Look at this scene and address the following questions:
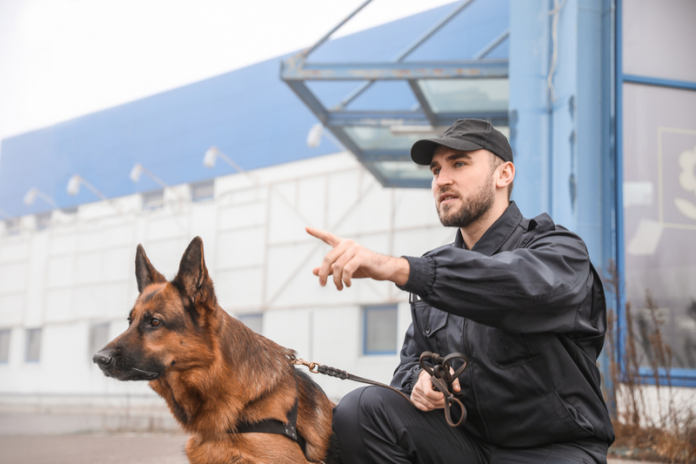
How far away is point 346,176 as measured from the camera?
6742 mm

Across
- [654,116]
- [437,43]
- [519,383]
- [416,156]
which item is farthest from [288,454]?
[437,43]

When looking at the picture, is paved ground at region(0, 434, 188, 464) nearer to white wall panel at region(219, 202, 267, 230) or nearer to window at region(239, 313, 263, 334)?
window at region(239, 313, 263, 334)

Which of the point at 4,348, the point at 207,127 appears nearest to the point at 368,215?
the point at 207,127

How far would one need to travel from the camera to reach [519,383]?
5.46 ft

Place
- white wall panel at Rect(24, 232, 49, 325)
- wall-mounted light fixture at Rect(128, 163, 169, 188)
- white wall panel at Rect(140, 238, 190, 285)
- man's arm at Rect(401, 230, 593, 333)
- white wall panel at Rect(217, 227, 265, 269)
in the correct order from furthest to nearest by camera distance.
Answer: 1. wall-mounted light fixture at Rect(128, 163, 169, 188)
2. white wall panel at Rect(217, 227, 265, 269)
3. white wall panel at Rect(140, 238, 190, 285)
4. white wall panel at Rect(24, 232, 49, 325)
5. man's arm at Rect(401, 230, 593, 333)

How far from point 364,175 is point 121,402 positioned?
393 cm

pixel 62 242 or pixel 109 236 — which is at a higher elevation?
pixel 109 236

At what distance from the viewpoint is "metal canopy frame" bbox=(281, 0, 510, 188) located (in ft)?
16.0

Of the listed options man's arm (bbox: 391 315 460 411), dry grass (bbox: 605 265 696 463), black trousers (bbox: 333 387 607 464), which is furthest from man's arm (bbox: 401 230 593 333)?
dry grass (bbox: 605 265 696 463)

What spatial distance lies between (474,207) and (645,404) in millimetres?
2982

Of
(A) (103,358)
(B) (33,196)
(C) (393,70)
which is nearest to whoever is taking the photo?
(A) (103,358)

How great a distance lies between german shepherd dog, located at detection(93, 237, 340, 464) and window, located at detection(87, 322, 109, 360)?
4.65 m

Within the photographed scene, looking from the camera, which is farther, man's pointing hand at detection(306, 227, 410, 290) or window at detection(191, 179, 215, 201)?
window at detection(191, 179, 215, 201)

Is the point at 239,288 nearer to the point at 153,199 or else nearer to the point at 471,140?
the point at 153,199
